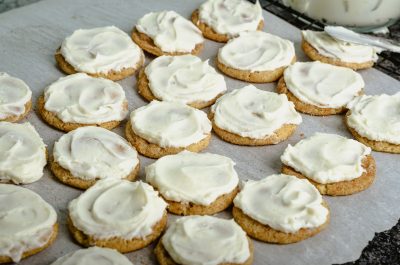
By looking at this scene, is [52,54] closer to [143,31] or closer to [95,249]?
[143,31]

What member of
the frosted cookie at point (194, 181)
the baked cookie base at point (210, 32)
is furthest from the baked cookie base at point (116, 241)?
the baked cookie base at point (210, 32)

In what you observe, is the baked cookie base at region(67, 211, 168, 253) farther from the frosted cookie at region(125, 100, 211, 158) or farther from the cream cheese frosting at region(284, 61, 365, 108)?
the cream cheese frosting at region(284, 61, 365, 108)

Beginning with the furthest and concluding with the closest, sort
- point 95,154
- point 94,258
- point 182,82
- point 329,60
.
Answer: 1. point 329,60
2. point 182,82
3. point 95,154
4. point 94,258

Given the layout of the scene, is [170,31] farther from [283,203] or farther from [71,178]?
[283,203]

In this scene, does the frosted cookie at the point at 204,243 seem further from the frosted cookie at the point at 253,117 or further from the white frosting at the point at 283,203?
the frosted cookie at the point at 253,117

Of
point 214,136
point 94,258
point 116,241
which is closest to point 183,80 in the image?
point 214,136

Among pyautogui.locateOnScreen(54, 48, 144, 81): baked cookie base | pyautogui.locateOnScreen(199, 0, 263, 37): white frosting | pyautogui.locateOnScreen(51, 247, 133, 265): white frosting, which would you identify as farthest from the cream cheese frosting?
pyautogui.locateOnScreen(51, 247, 133, 265): white frosting
